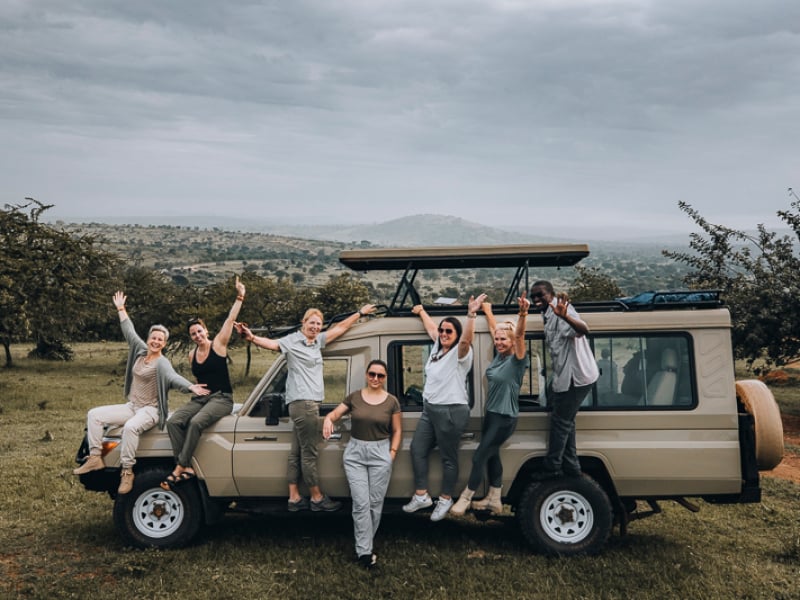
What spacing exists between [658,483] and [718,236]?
15005mm

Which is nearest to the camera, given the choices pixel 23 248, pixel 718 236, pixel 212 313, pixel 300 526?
pixel 300 526

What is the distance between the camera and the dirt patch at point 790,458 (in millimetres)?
12086

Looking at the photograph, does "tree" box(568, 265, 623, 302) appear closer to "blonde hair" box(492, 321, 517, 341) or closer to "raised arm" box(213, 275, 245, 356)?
"blonde hair" box(492, 321, 517, 341)

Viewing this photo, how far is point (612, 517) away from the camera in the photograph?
291 inches

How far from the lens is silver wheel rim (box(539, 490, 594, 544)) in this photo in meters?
7.38

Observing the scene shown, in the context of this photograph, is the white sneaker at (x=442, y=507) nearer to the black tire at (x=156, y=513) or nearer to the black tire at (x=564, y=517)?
the black tire at (x=564, y=517)

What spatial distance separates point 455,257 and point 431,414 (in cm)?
163

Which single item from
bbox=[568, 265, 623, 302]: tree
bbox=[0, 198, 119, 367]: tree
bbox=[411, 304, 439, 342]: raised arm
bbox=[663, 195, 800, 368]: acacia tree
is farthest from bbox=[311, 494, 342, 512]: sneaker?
bbox=[568, 265, 623, 302]: tree

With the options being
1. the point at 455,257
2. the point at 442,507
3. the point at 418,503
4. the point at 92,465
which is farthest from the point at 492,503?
the point at 92,465

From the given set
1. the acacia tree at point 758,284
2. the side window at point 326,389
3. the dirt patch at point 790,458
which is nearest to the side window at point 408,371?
the side window at point 326,389

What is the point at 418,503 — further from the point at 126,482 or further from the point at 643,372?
the point at 126,482

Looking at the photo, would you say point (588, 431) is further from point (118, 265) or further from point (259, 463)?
point (118, 265)

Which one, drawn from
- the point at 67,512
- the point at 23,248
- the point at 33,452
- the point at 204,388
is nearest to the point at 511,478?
the point at 204,388

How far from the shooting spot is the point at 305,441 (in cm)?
733
